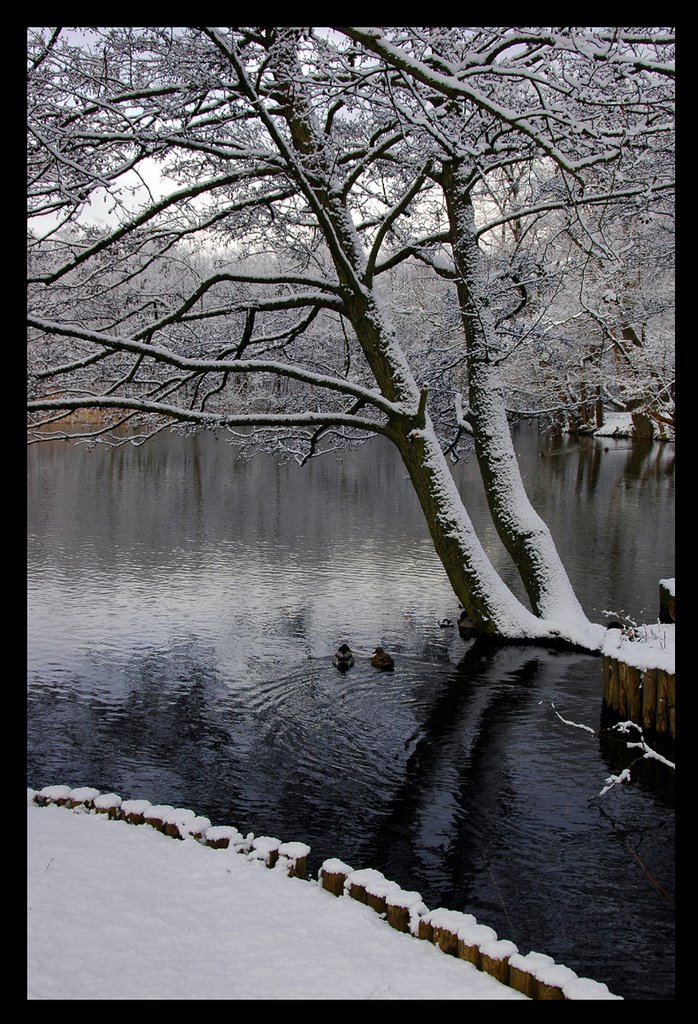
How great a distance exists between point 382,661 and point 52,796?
5.38 m

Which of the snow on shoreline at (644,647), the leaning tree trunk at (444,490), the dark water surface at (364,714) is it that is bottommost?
the dark water surface at (364,714)

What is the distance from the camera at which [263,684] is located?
1019 centimetres

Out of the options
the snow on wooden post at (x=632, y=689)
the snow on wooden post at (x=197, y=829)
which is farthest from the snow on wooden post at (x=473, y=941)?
the snow on wooden post at (x=632, y=689)

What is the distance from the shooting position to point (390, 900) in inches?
172

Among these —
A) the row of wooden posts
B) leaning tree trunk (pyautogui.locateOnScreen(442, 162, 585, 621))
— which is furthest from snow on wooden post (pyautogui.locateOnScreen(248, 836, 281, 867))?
leaning tree trunk (pyautogui.locateOnScreen(442, 162, 585, 621))

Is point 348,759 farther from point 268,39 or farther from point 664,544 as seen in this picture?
point 664,544

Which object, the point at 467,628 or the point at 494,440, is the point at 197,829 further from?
the point at 494,440

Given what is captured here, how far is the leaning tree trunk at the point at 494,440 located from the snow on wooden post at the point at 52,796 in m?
7.85

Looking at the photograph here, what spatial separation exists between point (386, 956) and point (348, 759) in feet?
13.0

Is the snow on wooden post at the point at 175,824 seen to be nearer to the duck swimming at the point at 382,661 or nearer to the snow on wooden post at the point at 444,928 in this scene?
the snow on wooden post at the point at 444,928

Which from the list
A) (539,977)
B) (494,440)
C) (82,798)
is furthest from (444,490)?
(539,977)

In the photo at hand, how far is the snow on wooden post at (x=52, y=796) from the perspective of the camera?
5766 mm

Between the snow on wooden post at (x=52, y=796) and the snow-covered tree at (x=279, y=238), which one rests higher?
the snow-covered tree at (x=279, y=238)
